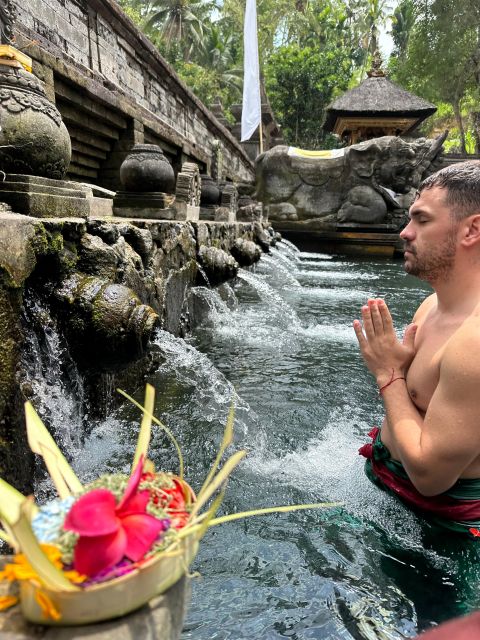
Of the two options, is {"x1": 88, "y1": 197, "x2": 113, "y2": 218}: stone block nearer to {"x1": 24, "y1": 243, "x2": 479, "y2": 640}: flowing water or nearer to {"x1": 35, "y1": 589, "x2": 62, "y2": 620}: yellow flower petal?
{"x1": 24, "y1": 243, "x2": 479, "y2": 640}: flowing water

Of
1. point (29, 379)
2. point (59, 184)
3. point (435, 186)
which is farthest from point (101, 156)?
point (435, 186)

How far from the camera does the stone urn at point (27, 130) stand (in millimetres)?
3059

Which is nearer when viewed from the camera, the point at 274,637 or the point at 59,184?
the point at 274,637

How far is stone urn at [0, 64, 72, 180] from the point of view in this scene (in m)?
3.06

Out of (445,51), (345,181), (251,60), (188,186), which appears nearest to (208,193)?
(188,186)

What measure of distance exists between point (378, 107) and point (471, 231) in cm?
2260

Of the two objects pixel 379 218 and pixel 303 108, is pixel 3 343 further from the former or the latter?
pixel 303 108

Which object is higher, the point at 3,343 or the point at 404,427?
the point at 3,343

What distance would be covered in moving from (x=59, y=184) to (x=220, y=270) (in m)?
3.15

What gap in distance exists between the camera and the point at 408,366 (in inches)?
72.6

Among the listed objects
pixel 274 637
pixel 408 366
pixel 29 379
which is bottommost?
pixel 274 637

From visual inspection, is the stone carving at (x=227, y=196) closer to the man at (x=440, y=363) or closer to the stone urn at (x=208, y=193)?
the stone urn at (x=208, y=193)

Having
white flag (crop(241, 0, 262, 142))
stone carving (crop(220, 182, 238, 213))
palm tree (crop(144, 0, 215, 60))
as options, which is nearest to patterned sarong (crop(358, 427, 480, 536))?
stone carving (crop(220, 182, 238, 213))

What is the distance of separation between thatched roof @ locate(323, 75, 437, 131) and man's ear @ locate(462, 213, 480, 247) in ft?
72.2
